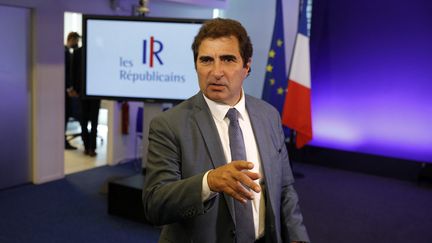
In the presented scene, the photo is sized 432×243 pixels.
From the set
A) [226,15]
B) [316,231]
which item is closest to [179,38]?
[316,231]

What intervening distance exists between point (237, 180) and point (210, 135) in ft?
1.01

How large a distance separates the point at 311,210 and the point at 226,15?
364cm

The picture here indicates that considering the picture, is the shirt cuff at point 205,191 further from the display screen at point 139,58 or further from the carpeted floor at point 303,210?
the display screen at point 139,58

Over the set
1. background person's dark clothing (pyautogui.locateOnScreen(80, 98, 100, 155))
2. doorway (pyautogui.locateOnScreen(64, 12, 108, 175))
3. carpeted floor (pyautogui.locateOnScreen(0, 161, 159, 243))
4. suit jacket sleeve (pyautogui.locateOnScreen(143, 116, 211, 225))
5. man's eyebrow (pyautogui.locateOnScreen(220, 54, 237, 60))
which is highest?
man's eyebrow (pyautogui.locateOnScreen(220, 54, 237, 60))

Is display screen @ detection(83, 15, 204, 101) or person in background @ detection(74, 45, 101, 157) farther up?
display screen @ detection(83, 15, 204, 101)

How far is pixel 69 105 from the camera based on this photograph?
267 inches

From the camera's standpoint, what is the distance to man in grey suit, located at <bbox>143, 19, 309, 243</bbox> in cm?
129

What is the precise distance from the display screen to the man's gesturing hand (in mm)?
2930

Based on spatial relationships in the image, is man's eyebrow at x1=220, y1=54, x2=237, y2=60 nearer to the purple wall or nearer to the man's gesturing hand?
the man's gesturing hand

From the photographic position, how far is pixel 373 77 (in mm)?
5793

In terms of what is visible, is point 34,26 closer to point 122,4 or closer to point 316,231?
point 122,4

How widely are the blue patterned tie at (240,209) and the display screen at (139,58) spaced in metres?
2.62

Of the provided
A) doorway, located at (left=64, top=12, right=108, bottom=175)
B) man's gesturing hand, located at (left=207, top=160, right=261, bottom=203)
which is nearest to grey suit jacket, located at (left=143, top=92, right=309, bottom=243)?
man's gesturing hand, located at (left=207, top=160, right=261, bottom=203)

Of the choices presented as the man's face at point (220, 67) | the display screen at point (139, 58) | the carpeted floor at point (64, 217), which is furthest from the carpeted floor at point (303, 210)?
the man's face at point (220, 67)
